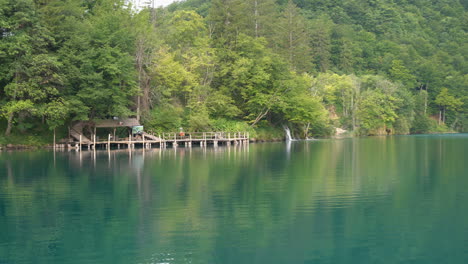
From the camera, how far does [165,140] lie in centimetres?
5481

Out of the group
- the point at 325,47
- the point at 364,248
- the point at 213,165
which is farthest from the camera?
the point at 325,47

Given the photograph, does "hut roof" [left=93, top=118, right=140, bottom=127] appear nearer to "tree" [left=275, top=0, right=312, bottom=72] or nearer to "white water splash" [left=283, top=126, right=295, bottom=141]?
"white water splash" [left=283, top=126, right=295, bottom=141]

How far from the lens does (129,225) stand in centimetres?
1580

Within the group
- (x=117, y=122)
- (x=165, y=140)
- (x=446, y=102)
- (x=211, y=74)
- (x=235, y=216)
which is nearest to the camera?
(x=235, y=216)

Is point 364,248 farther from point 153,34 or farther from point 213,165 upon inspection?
point 153,34

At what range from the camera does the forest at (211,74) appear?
159 ft

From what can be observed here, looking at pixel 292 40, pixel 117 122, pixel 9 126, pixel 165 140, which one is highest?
pixel 292 40

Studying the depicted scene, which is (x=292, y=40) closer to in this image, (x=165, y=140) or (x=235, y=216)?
(x=165, y=140)

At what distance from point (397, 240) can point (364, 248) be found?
1.21 metres

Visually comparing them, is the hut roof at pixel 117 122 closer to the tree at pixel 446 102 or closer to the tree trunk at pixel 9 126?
the tree trunk at pixel 9 126

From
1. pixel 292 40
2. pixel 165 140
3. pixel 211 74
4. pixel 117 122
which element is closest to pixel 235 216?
pixel 117 122

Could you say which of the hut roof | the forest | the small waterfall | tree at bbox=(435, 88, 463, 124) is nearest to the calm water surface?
the forest

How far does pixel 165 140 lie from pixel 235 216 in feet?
127

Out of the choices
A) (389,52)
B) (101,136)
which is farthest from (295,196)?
(389,52)
